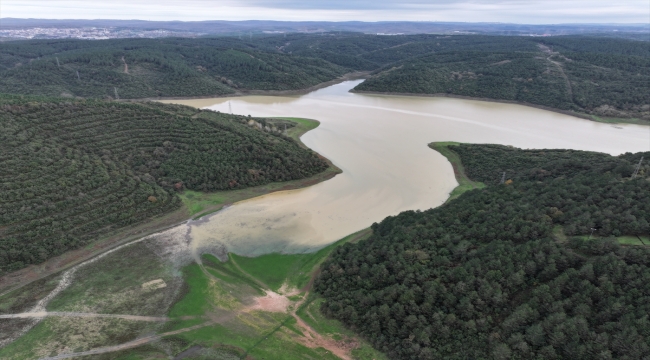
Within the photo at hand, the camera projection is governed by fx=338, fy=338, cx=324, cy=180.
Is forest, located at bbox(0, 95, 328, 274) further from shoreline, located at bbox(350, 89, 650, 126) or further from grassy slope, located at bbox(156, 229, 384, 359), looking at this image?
shoreline, located at bbox(350, 89, 650, 126)

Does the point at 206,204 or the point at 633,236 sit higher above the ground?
the point at 633,236

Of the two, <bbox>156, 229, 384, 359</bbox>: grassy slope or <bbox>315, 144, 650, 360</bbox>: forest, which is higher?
<bbox>315, 144, 650, 360</bbox>: forest

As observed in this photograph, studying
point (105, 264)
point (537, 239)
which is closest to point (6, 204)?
point (105, 264)

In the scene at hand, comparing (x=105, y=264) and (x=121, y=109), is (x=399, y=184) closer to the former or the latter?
(x=105, y=264)

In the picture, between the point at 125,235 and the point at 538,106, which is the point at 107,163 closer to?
the point at 125,235

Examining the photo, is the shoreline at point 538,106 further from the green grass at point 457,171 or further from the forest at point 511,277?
the forest at point 511,277

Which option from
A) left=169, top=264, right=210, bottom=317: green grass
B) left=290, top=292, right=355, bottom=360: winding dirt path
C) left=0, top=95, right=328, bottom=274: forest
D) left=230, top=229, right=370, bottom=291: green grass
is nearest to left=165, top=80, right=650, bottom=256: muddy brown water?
left=230, top=229, right=370, bottom=291: green grass

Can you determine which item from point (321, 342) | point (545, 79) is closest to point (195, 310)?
point (321, 342)
